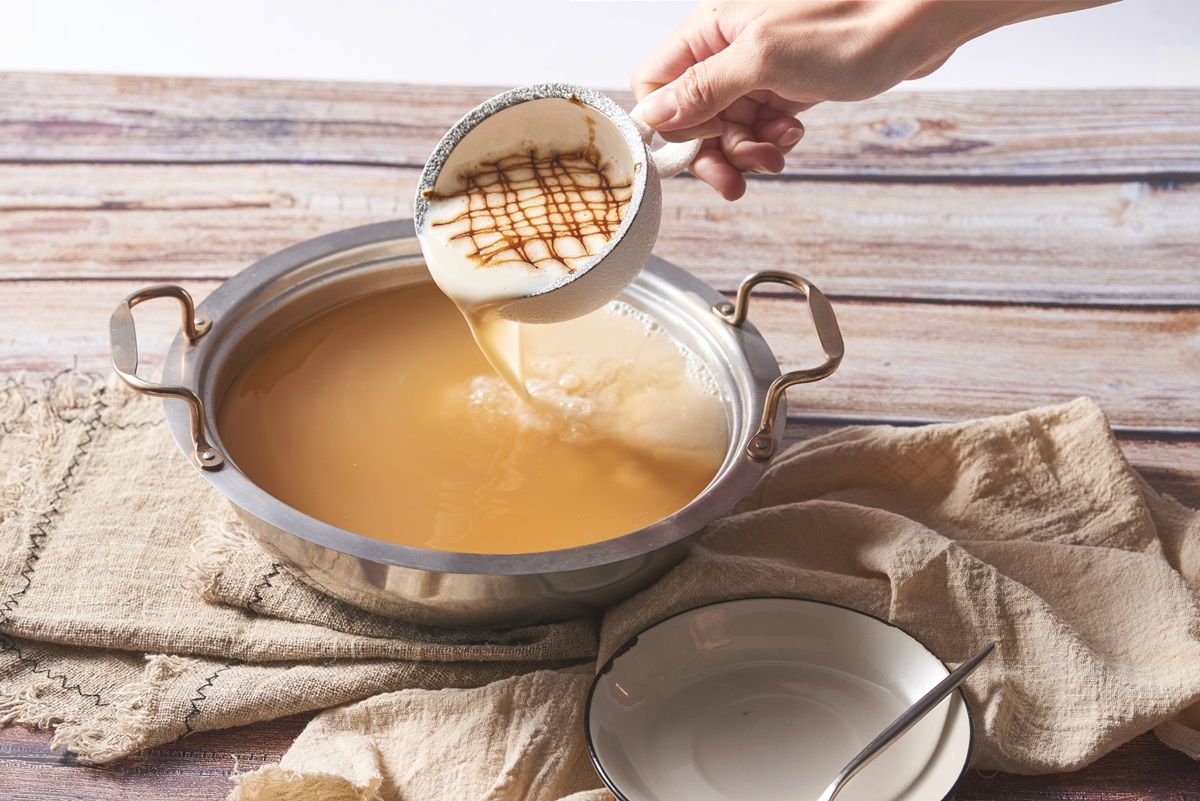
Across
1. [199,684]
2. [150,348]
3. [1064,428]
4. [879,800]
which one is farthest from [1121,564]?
[150,348]

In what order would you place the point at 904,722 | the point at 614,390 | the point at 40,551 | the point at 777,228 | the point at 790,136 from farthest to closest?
the point at 777,228
the point at 790,136
the point at 614,390
the point at 40,551
the point at 904,722

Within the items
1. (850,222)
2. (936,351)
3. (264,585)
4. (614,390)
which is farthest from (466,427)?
(850,222)

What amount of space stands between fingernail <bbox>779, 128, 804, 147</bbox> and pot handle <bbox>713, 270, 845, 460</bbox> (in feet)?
0.98

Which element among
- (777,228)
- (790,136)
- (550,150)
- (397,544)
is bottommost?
(777,228)

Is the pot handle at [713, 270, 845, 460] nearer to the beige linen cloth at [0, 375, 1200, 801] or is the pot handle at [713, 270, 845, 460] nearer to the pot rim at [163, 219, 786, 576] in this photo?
the pot rim at [163, 219, 786, 576]

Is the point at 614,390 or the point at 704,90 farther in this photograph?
the point at 614,390

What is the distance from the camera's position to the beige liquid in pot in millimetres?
1438

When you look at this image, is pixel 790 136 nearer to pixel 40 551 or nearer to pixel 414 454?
pixel 414 454

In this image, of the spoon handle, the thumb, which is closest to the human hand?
the thumb

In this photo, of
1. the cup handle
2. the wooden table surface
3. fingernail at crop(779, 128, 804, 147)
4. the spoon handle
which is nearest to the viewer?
the spoon handle

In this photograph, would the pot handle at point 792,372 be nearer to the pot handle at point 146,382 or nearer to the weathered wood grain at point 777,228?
the weathered wood grain at point 777,228

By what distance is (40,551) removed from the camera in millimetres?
1509

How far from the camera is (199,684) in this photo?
135cm

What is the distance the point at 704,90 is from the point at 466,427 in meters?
0.52
